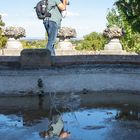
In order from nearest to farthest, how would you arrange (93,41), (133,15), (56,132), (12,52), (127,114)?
(56,132) < (127,114) < (12,52) < (133,15) < (93,41)

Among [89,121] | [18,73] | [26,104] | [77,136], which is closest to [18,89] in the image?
[18,73]

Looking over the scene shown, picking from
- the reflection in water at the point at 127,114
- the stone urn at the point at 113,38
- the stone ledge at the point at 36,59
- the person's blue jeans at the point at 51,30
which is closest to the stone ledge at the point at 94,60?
the stone ledge at the point at 36,59

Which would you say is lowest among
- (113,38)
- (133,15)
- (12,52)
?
(12,52)

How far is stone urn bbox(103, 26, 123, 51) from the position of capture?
51.6 ft

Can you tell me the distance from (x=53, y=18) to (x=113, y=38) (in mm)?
4889

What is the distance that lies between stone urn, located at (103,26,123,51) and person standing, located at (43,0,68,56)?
435 cm

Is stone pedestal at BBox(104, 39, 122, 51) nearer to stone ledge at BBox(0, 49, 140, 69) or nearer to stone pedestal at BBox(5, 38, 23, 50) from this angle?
stone pedestal at BBox(5, 38, 23, 50)

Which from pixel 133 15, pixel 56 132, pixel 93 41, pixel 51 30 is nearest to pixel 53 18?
pixel 51 30

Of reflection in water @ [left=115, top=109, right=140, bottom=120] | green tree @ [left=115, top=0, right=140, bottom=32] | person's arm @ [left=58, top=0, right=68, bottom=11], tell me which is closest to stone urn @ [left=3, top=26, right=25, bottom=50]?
green tree @ [left=115, top=0, right=140, bottom=32]

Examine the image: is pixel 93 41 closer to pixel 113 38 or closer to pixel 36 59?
pixel 113 38

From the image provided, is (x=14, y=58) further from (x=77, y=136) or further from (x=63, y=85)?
(x=77, y=136)

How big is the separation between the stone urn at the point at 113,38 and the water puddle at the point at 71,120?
632 cm

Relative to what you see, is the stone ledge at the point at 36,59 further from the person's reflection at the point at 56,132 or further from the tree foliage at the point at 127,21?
the tree foliage at the point at 127,21

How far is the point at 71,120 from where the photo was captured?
7586 millimetres
